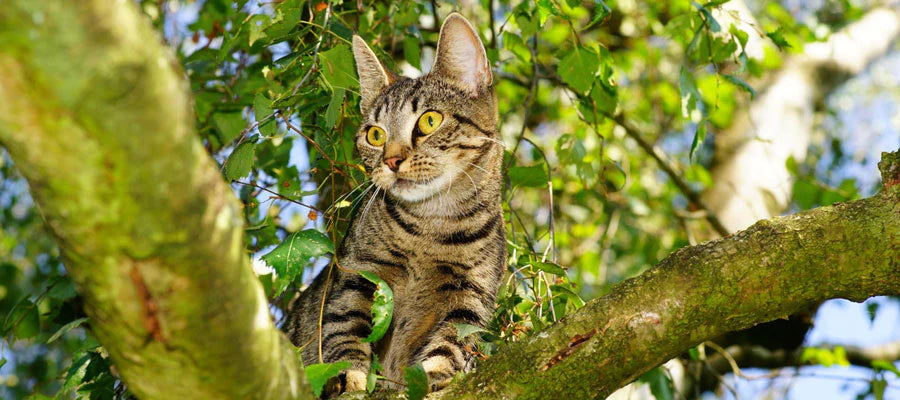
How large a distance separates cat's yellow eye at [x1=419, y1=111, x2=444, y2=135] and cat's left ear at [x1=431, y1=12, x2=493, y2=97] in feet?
0.84

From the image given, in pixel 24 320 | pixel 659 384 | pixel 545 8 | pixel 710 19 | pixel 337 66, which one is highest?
pixel 545 8

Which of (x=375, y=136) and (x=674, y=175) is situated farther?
(x=674, y=175)

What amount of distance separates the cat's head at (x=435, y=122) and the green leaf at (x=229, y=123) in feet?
1.94

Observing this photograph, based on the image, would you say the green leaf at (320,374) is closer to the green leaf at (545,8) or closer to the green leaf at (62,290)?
the green leaf at (545,8)

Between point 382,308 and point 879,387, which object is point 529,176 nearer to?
point 382,308

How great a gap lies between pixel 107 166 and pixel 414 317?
2.03 m

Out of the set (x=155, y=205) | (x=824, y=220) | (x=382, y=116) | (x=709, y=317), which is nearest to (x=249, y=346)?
(x=155, y=205)

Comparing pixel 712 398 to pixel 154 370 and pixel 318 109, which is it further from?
pixel 154 370

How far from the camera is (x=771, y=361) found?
510cm

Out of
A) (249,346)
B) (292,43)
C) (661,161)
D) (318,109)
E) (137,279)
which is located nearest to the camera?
(137,279)

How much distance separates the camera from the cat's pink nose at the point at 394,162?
123 inches

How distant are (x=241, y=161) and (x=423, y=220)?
0.97 m

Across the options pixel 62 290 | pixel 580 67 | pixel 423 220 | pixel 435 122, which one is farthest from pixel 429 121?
pixel 62 290

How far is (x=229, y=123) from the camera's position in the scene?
141 inches
